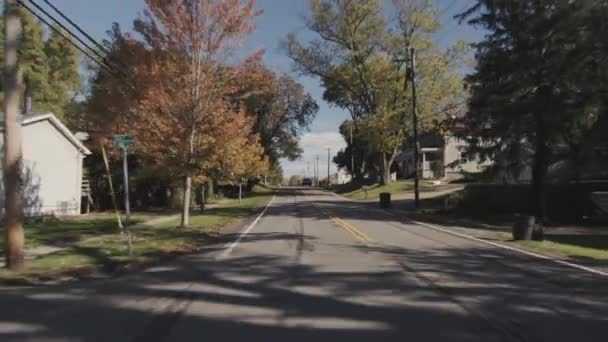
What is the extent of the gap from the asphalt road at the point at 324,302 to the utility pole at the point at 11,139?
229cm

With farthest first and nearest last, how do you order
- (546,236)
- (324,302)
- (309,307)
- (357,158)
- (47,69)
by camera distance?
1. (357,158)
2. (47,69)
3. (546,236)
4. (324,302)
5. (309,307)

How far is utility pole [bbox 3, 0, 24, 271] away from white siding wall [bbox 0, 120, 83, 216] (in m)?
15.1

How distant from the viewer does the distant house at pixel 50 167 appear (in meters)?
26.2

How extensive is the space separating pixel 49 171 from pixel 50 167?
0.74ft

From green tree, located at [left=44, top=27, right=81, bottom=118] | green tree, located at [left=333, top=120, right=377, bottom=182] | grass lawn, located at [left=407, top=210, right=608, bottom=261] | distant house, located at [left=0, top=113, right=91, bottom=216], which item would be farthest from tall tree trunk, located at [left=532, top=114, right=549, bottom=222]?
green tree, located at [left=333, top=120, right=377, bottom=182]

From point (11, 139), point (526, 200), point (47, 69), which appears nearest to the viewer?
point (11, 139)

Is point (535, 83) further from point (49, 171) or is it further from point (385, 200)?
point (49, 171)

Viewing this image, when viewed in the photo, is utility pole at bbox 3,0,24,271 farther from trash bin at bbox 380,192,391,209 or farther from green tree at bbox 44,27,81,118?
green tree at bbox 44,27,81,118

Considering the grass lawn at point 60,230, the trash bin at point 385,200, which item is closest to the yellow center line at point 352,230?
the grass lawn at point 60,230

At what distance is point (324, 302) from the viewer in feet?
27.5

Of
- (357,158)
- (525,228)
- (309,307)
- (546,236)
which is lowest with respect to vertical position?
(309,307)

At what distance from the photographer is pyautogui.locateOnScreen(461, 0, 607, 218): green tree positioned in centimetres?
2544

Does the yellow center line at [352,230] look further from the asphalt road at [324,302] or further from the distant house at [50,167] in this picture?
the distant house at [50,167]

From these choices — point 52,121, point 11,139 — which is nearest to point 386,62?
point 52,121
